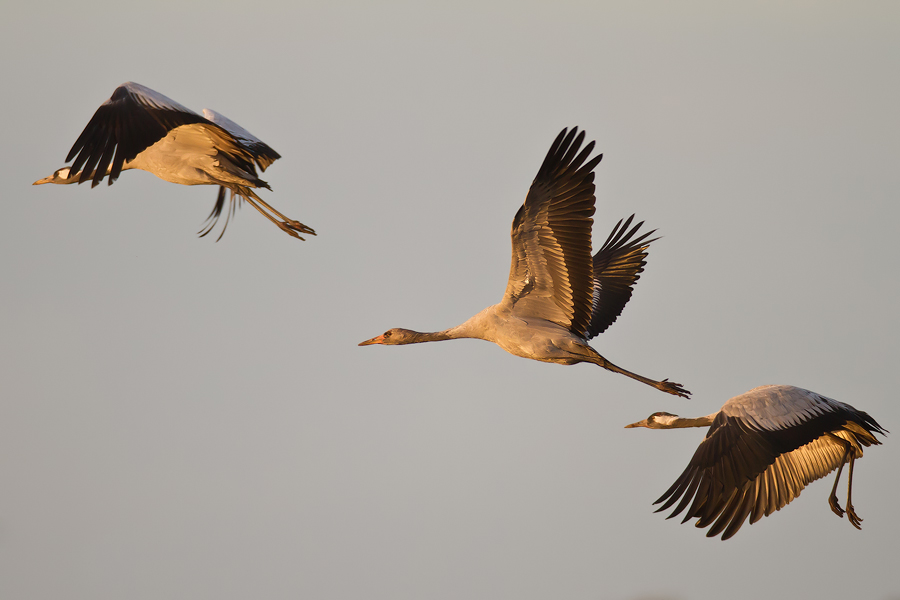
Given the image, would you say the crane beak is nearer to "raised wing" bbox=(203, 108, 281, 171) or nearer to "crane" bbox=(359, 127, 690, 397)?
"crane" bbox=(359, 127, 690, 397)

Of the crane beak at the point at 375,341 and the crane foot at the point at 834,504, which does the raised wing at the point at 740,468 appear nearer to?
the crane foot at the point at 834,504

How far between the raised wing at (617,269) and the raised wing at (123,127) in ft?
23.1

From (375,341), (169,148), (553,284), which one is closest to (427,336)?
(375,341)

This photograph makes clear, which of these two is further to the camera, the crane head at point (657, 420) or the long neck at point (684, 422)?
the crane head at point (657, 420)

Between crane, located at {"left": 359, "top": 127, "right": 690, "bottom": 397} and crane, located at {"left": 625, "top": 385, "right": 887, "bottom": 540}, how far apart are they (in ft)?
4.96

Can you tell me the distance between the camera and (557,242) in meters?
13.4

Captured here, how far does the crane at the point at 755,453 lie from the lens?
12586 millimetres

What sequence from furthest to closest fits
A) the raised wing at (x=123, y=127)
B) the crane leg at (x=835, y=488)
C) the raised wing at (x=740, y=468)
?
the crane leg at (x=835, y=488)
the raised wing at (x=123, y=127)
the raised wing at (x=740, y=468)

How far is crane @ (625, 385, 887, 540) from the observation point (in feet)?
41.3

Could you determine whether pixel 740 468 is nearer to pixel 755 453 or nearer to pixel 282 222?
pixel 755 453

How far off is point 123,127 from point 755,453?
28.7 ft

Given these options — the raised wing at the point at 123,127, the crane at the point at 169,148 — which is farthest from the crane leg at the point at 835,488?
the raised wing at the point at 123,127

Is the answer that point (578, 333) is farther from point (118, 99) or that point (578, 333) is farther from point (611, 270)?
point (118, 99)

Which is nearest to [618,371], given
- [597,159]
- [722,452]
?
[722,452]
